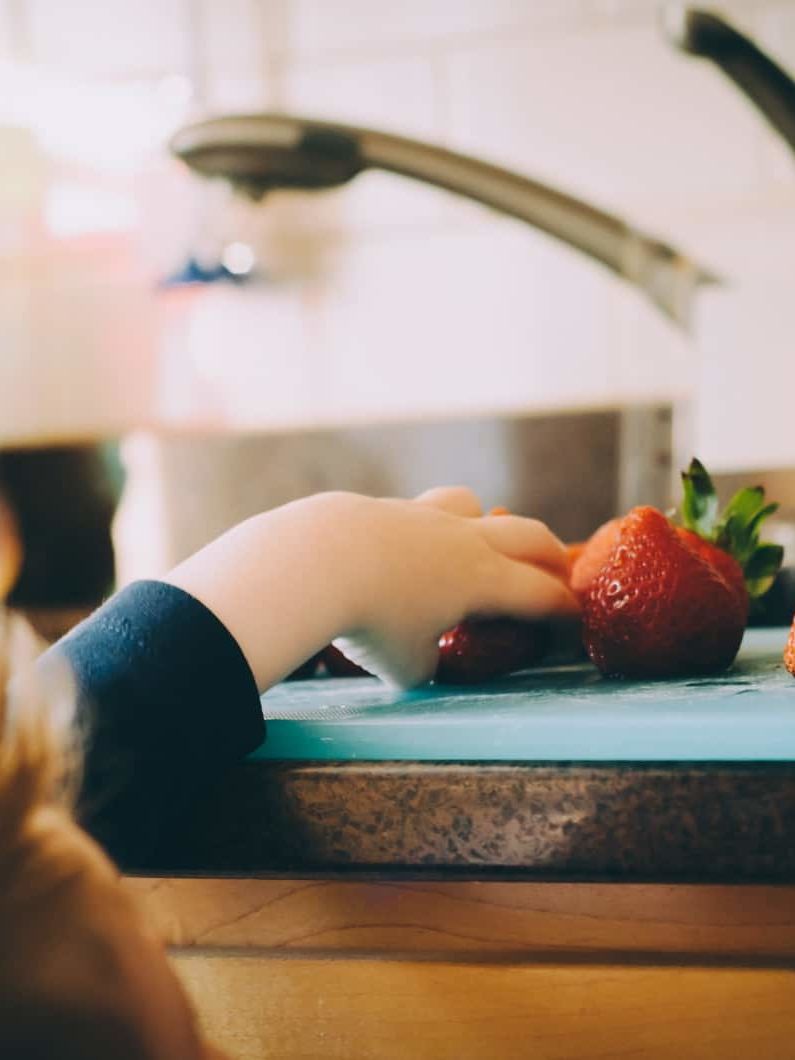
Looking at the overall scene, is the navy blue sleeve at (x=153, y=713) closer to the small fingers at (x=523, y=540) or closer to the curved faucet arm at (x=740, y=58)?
the small fingers at (x=523, y=540)

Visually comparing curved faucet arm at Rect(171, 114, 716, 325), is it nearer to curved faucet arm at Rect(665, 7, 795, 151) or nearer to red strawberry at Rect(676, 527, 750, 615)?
curved faucet arm at Rect(665, 7, 795, 151)

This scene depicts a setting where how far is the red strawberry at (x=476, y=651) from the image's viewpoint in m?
0.44

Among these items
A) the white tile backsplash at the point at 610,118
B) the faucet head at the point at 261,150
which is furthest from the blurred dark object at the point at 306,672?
the white tile backsplash at the point at 610,118

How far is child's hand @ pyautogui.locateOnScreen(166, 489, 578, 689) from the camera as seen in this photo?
36 centimetres

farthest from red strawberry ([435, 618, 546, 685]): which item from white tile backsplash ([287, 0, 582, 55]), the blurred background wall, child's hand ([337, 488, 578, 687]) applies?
white tile backsplash ([287, 0, 582, 55])

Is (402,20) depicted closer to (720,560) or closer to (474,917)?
(720,560)

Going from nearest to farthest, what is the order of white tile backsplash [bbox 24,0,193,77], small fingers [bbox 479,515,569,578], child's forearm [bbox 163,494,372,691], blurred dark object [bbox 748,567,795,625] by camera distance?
child's forearm [bbox 163,494,372,691]
small fingers [bbox 479,515,569,578]
blurred dark object [bbox 748,567,795,625]
white tile backsplash [bbox 24,0,193,77]

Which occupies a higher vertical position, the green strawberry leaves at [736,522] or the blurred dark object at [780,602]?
the green strawberry leaves at [736,522]

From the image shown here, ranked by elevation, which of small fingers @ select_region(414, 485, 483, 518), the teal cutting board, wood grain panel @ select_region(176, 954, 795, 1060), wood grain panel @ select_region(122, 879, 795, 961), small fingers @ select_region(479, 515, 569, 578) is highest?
small fingers @ select_region(414, 485, 483, 518)

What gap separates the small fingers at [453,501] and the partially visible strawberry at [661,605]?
0.27ft

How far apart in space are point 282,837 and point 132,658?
8cm

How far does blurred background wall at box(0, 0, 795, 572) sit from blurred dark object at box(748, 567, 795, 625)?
49 cm

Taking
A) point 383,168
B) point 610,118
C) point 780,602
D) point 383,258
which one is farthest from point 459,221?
point 780,602

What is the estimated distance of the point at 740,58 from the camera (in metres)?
0.62
